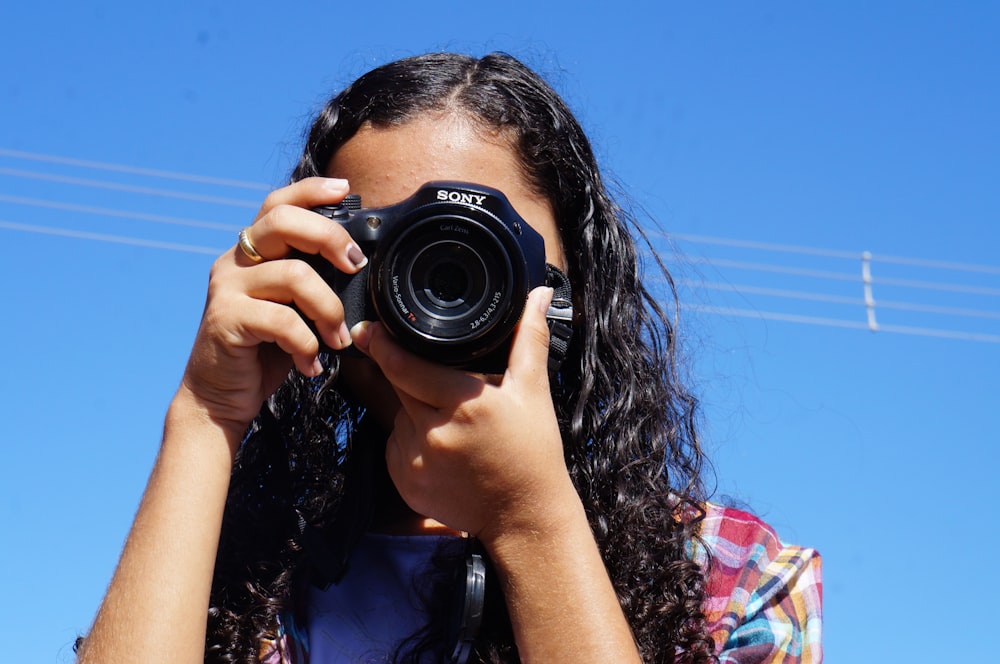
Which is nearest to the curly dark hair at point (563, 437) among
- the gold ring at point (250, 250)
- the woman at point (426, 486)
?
the woman at point (426, 486)

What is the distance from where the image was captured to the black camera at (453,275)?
1.45 m

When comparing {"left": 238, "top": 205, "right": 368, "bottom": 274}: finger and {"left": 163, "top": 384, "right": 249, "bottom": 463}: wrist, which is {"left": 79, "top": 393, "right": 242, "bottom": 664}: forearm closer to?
{"left": 163, "top": 384, "right": 249, "bottom": 463}: wrist

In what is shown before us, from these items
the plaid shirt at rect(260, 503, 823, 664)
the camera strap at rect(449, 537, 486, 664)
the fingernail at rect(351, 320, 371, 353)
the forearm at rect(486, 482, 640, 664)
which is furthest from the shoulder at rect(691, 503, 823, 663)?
the fingernail at rect(351, 320, 371, 353)

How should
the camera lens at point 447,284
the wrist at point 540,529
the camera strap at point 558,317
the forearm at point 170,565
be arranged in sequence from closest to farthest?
the forearm at point 170,565 < the wrist at point 540,529 < the camera lens at point 447,284 < the camera strap at point 558,317

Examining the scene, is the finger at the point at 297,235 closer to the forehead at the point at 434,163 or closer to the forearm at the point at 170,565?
the forehead at the point at 434,163

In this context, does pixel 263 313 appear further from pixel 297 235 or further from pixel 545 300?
pixel 545 300

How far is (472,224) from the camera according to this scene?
1.46m

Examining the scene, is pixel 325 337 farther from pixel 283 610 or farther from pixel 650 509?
pixel 650 509

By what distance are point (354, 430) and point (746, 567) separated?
25.9 inches

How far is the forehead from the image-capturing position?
1.66m

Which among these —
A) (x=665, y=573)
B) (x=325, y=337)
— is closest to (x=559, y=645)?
(x=665, y=573)

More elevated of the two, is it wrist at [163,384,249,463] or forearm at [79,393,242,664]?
wrist at [163,384,249,463]

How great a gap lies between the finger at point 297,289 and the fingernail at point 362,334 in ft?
0.12

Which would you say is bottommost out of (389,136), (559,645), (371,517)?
(559,645)
